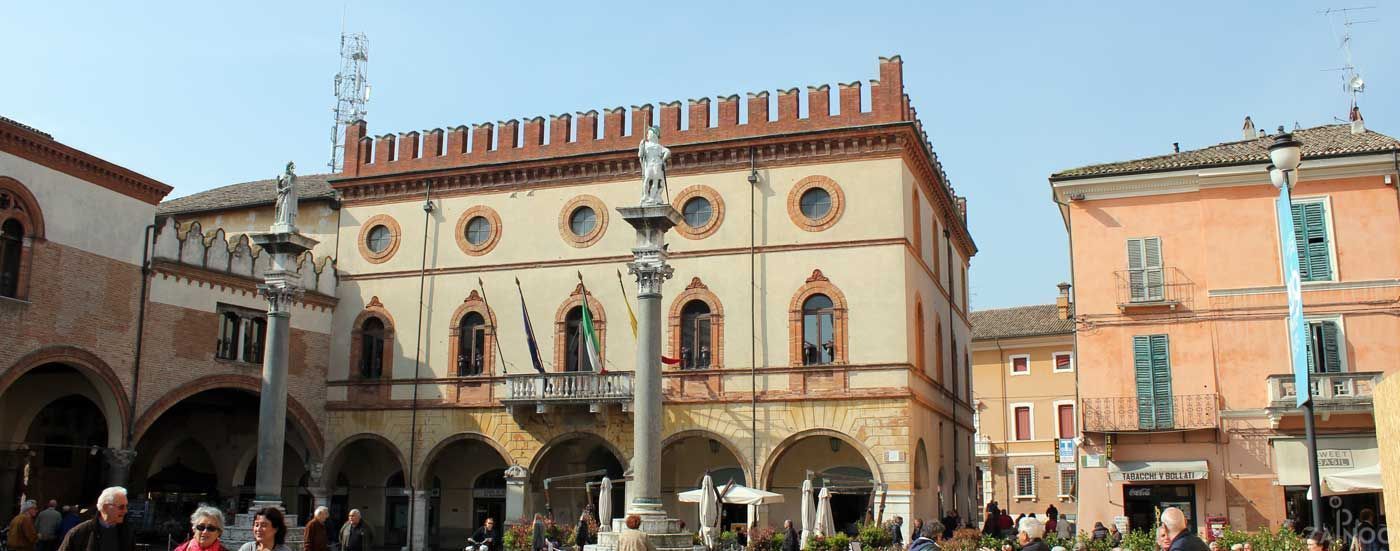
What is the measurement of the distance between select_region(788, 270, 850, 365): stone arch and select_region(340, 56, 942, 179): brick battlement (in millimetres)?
3607

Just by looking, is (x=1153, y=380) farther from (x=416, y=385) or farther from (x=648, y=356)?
(x=416, y=385)

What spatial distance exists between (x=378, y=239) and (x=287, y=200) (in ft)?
29.5

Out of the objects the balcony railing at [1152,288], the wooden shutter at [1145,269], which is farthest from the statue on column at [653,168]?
the wooden shutter at [1145,269]

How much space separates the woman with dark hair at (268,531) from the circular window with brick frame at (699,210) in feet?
71.5

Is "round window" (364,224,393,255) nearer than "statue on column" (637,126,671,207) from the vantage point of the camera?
No

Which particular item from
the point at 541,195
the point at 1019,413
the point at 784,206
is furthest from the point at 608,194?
the point at 1019,413

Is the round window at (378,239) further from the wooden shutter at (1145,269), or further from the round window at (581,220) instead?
the wooden shutter at (1145,269)

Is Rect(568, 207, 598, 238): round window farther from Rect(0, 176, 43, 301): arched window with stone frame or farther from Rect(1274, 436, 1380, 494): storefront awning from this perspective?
Rect(1274, 436, 1380, 494): storefront awning

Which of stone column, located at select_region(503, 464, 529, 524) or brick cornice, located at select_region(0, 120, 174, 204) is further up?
brick cornice, located at select_region(0, 120, 174, 204)

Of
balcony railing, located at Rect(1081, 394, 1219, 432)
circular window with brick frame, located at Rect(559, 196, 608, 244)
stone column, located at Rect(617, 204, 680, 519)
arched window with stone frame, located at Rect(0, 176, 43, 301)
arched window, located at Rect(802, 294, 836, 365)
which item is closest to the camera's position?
stone column, located at Rect(617, 204, 680, 519)

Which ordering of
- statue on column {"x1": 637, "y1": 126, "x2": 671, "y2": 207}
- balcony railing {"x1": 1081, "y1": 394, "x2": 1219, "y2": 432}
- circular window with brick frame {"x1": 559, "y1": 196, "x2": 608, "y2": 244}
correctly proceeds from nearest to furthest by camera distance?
statue on column {"x1": 637, "y1": 126, "x2": 671, "y2": 207} < balcony railing {"x1": 1081, "y1": 394, "x2": 1219, "y2": 432} < circular window with brick frame {"x1": 559, "y1": 196, "x2": 608, "y2": 244}

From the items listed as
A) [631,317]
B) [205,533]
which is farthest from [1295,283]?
[631,317]

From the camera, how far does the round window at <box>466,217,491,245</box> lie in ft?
103

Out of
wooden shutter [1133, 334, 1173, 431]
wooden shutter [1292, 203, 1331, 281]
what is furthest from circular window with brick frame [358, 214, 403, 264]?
wooden shutter [1292, 203, 1331, 281]
